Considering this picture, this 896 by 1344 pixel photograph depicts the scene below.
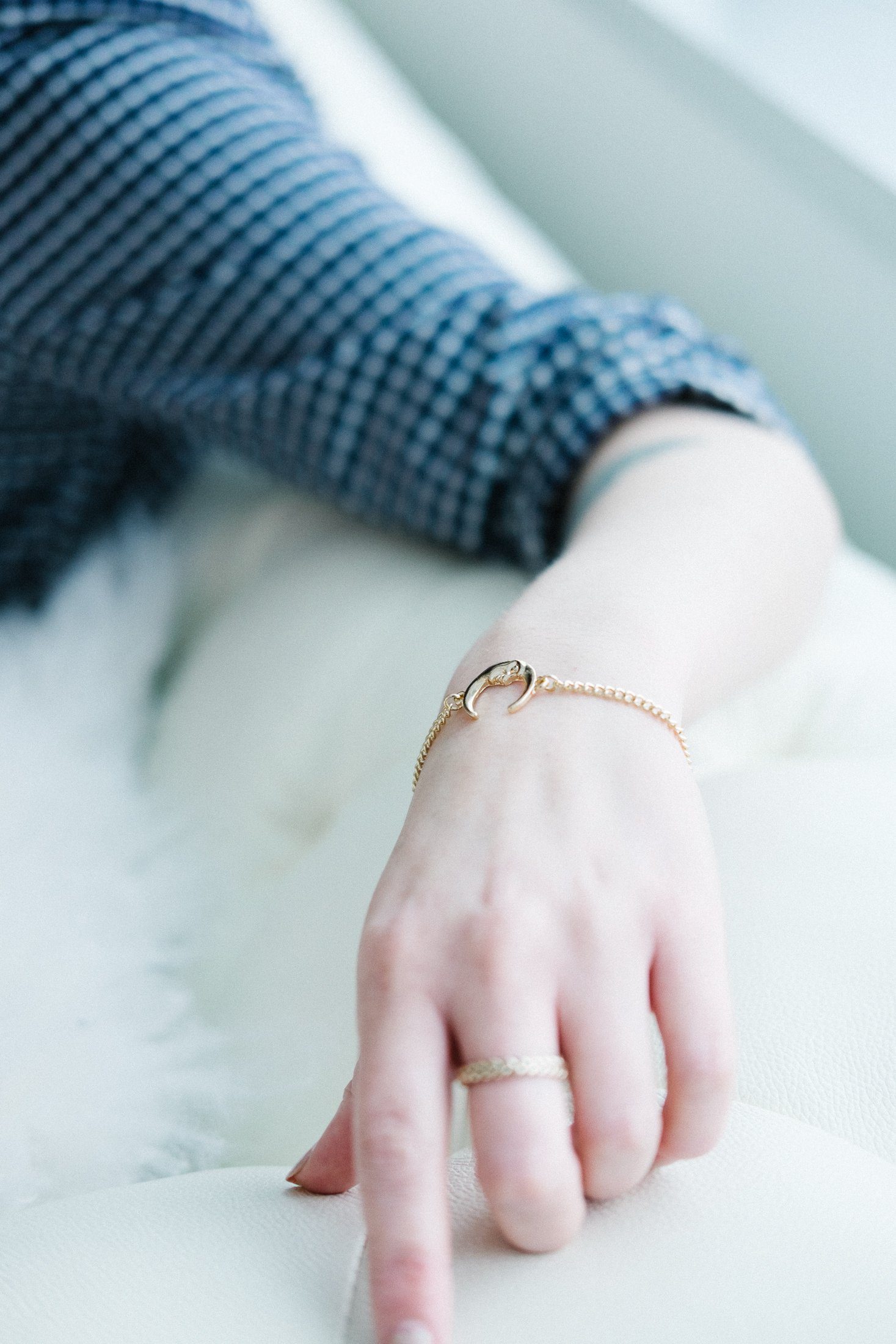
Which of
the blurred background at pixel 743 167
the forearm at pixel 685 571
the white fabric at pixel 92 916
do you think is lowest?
the white fabric at pixel 92 916

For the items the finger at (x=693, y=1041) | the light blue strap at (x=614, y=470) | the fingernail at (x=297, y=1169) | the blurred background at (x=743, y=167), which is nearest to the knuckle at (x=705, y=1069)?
the finger at (x=693, y=1041)

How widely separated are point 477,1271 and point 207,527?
50 centimetres

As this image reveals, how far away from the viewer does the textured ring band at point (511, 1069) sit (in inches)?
10.0

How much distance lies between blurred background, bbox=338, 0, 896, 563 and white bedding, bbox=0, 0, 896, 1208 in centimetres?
25

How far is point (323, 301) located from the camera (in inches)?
21.8

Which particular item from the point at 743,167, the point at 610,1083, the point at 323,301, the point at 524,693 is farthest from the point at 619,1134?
the point at 743,167

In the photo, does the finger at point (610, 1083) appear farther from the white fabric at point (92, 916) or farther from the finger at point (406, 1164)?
the white fabric at point (92, 916)

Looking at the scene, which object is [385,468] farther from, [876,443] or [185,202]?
[876,443]

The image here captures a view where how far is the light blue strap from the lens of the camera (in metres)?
0.52

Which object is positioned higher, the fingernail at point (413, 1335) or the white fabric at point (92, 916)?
the fingernail at point (413, 1335)

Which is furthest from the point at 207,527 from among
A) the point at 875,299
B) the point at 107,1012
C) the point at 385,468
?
the point at 875,299

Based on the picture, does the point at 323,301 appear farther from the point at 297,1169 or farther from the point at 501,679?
the point at 297,1169

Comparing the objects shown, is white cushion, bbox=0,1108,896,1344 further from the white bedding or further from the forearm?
the forearm

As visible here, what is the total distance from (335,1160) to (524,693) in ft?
0.46
